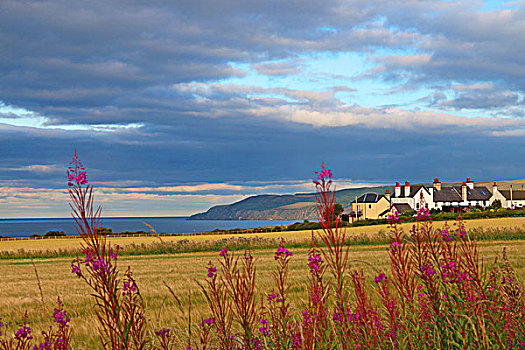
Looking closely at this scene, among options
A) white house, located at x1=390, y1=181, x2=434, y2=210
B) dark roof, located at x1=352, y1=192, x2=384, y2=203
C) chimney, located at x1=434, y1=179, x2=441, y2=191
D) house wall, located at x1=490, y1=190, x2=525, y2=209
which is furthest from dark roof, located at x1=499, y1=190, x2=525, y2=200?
dark roof, located at x1=352, y1=192, x2=384, y2=203

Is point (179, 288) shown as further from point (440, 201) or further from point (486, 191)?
point (486, 191)

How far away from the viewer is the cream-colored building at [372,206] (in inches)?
4173

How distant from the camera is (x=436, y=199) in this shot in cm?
10169

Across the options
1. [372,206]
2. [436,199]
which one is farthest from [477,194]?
[372,206]

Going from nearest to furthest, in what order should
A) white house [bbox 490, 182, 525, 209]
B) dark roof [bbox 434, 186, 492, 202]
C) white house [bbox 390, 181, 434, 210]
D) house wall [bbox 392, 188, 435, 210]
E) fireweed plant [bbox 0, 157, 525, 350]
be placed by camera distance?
fireweed plant [bbox 0, 157, 525, 350]
house wall [bbox 392, 188, 435, 210]
dark roof [bbox 434, 186, 492, 202]
white house [bbox 390, 181, 434, 210]
white house [bbox 490, 182, 525, 209]

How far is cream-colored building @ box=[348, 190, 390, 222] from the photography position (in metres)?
106

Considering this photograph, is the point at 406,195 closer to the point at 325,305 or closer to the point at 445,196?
the point at 445,196

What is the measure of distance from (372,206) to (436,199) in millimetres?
13778

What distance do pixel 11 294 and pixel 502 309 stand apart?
1601 cm

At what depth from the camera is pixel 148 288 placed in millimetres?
15125

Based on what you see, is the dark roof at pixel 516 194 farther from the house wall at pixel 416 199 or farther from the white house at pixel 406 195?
the house wall at pixel 416 199

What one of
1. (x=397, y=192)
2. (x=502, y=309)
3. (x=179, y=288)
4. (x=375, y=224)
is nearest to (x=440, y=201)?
(x=397, y=192)

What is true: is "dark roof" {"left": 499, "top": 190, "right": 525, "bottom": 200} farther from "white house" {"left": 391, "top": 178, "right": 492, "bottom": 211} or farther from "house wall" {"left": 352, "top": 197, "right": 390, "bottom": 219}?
"house wall" {"left": 352, "top": 197, "right": 390, "bottom": 219}

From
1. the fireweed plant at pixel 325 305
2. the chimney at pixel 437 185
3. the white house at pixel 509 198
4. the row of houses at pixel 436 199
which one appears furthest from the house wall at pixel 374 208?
the fireweed plant at pixel 325 305
